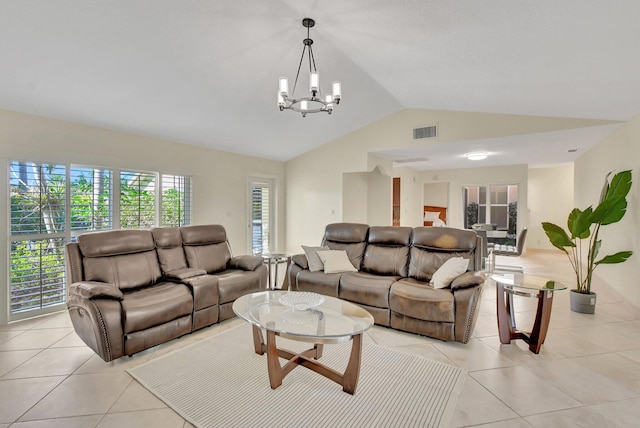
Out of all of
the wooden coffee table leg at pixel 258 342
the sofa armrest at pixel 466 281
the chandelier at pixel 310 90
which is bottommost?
the wooden coffee table leg at pixel 258 342

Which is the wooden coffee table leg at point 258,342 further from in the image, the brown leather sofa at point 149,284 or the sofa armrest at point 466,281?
the sofa armrest at point 466,281

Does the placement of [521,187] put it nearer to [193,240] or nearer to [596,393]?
[596,393]

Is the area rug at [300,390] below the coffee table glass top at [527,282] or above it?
below

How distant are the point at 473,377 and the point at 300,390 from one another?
4.36 ft

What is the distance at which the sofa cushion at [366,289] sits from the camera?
129 inches

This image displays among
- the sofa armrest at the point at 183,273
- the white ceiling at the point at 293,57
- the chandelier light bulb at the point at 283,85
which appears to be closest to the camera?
the white ceiling at the point at 293,57

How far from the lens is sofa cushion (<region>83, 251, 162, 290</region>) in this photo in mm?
3010

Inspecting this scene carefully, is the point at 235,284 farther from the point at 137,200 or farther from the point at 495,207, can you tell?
the point at 495,207

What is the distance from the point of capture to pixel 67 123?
378 centimetres

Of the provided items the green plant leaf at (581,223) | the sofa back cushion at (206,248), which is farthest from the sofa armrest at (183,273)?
the green plant leaf at (581,223)

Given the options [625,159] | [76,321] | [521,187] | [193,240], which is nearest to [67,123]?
[193,240]

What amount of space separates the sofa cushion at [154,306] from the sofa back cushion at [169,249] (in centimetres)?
42

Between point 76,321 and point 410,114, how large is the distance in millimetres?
5269

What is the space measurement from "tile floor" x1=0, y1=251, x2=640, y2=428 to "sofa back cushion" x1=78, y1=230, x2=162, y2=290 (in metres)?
0.68
